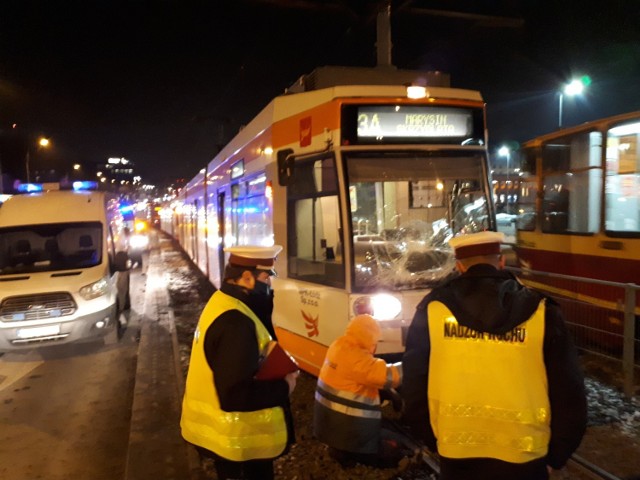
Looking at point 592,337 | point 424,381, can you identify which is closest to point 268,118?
point 592,337

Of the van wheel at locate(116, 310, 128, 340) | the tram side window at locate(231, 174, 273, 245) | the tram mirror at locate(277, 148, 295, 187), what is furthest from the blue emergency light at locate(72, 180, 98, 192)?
the tram mirror at locate(277, 148, 295, 187)

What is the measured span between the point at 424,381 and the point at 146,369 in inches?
230

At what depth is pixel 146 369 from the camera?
7.41 meters

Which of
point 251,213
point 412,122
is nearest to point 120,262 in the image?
point 251,213

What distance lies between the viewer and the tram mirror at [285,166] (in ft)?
19.7

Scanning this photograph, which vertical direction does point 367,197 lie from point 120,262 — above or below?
above

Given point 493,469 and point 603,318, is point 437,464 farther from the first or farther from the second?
point 603,318

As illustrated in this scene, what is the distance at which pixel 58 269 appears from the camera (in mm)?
8961

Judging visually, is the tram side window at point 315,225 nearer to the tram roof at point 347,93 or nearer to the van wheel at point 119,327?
the tram roof at point 347,93

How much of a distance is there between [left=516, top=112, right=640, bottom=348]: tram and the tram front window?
7.04 ft

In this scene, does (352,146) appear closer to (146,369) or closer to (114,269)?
(146,369)

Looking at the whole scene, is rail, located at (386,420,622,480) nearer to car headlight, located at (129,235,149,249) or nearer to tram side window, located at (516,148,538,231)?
tram side window, located at (516,148,538,231)

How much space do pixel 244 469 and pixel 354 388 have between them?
1.36 meters

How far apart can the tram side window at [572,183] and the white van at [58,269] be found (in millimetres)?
7069
